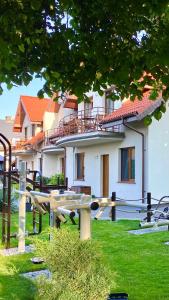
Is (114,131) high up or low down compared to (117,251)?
up

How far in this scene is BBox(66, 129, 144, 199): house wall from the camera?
18.6 meters

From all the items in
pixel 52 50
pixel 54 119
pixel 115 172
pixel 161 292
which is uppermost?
pixel 54 119

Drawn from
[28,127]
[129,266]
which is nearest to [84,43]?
[129,266]

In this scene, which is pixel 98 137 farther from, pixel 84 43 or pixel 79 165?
pixel 84 43

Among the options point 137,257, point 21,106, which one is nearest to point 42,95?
point 137,257

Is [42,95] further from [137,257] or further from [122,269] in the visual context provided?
[137,257]

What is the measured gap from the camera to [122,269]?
21.6 feet

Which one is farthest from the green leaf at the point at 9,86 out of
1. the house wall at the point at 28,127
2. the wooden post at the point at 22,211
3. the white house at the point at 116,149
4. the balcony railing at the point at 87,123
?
the house wall at the point at 28,127

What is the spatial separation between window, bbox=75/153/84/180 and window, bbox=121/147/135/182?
4.58 metres

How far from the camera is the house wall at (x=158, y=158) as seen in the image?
17.7 meters

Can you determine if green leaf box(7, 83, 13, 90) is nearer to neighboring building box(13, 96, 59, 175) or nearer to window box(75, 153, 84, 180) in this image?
window box(75, 153, 84, 180)

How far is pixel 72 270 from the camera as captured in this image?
3914 millimetres

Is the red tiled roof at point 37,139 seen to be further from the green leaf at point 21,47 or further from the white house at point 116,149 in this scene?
the green leaf at point 21,47

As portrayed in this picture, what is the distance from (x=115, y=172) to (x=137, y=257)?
520 inches
